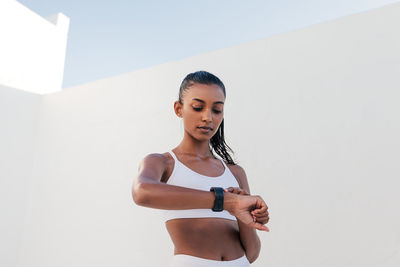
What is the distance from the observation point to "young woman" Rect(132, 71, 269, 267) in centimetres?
88

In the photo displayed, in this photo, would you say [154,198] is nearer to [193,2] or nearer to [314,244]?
[314,244]

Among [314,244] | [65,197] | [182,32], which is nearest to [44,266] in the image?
[65,197]

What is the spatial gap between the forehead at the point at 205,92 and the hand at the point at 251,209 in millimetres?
386

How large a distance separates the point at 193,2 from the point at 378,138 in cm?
350

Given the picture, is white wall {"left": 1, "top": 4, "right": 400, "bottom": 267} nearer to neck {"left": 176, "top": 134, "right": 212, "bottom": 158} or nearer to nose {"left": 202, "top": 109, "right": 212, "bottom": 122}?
neck {"left": 176, "top": 134, "right": 212, "bottom": 158}

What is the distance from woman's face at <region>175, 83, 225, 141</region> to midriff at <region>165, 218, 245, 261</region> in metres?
0.29

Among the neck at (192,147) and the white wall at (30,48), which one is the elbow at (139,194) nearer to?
the neck at (192,147)

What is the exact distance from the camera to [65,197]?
4.21 m

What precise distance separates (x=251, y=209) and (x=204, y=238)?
0.82 ft

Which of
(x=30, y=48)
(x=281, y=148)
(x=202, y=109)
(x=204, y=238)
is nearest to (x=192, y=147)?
(x=202, y=109)

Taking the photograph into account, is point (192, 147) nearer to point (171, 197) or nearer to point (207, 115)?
point (207, 115)

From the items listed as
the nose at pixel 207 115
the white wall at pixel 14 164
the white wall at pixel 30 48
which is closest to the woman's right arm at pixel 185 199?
the nose at pixel 207 115

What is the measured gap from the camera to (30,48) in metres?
5.10

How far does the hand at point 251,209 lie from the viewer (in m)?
0.88
